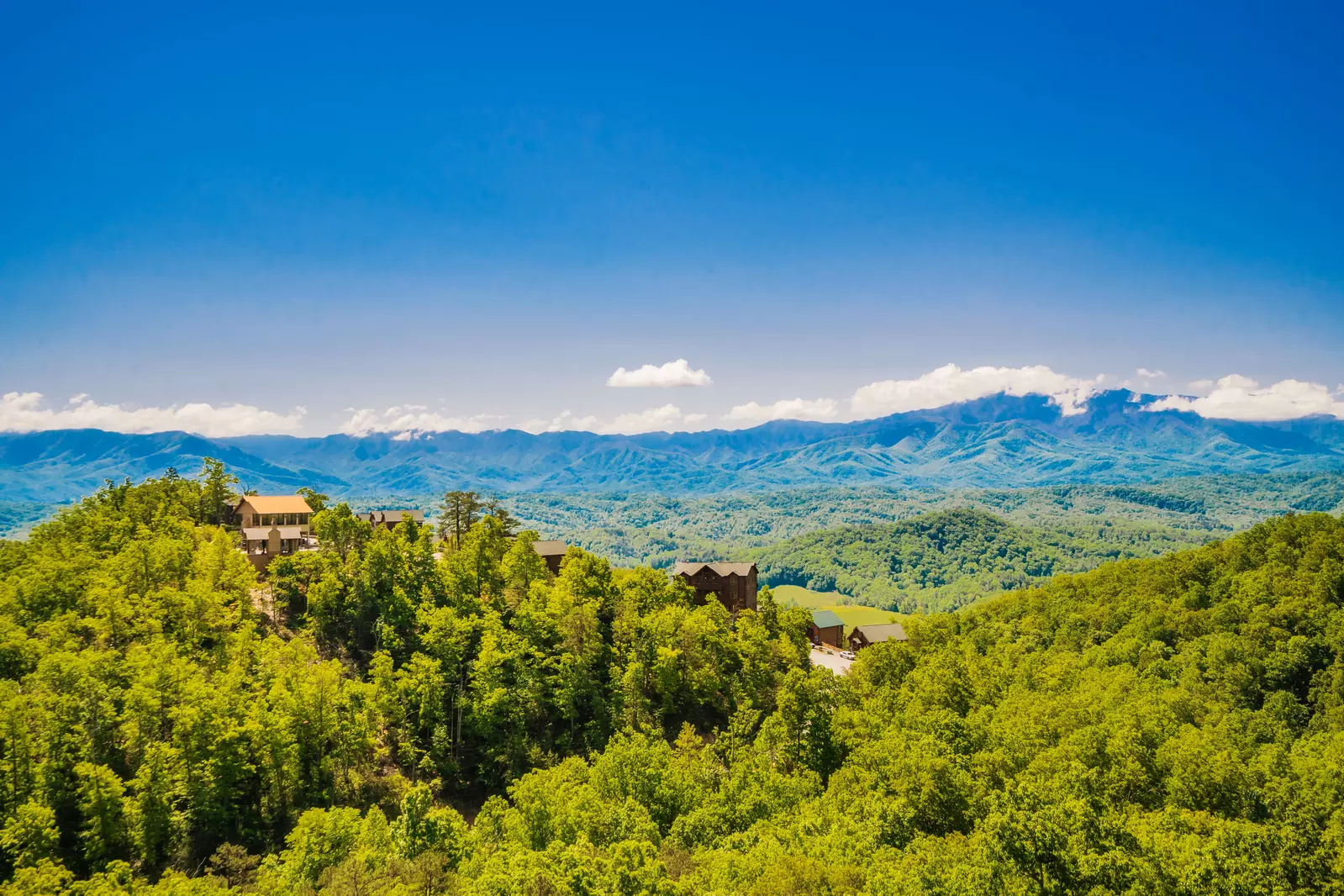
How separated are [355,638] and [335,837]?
3019 cm

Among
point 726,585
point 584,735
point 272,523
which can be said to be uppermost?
point 272,523

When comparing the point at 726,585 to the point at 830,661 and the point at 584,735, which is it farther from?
the point at 584,735

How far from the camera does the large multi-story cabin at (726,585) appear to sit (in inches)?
3401

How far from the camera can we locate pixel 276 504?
88.5 metres

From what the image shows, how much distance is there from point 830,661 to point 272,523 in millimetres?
75607

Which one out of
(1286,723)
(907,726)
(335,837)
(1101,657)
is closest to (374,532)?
(335,837)

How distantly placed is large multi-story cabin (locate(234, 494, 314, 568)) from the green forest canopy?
5263 millimetres

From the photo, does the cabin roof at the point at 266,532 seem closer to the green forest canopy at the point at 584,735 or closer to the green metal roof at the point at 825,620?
the green forest canopy at the point at 584,735

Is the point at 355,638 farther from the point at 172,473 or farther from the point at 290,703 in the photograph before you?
the point at 172,473

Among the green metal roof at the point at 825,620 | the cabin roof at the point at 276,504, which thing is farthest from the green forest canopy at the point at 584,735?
the green metal roof at the point at 825,620

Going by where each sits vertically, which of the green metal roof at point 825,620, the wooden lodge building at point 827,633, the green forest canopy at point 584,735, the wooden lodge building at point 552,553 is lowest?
the wooden lodge building at point 827,633

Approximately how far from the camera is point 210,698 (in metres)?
46.8

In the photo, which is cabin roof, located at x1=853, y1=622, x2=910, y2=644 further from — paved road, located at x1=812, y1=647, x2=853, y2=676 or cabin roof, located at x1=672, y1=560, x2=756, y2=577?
cabin roof, located at x1=672, y1=560, x2=756, y2=577

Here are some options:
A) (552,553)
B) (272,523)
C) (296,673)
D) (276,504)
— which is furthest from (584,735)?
(276,504)
